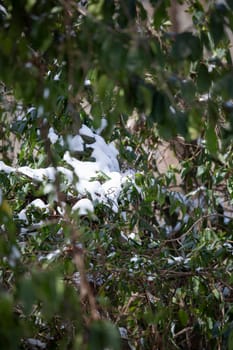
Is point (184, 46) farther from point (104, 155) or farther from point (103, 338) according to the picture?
point (104, 155)

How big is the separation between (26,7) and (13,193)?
1917 mm

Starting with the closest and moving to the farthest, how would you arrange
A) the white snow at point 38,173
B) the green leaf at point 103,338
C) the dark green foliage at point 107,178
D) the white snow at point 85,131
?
the green leaf at point 103,338
the dark green foliage at point 107,178
the white snow at point 38,173
the white snow at point 85,131

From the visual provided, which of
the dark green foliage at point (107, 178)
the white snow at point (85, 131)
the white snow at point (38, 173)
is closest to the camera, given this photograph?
the dark green foliage at point (107, 178)

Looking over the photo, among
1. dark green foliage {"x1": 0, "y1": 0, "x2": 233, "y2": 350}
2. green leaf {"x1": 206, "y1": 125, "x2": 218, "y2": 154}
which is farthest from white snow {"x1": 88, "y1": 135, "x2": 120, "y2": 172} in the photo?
green leaf {"x1": 206, "y1": 125, "x2": 218, "y2": 154}

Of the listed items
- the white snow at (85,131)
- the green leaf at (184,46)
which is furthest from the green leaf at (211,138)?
the white snow at (85,131)

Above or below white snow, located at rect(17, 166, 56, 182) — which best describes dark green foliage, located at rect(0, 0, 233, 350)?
below

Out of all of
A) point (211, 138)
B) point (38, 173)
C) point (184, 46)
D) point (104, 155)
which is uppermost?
point (104, 155)

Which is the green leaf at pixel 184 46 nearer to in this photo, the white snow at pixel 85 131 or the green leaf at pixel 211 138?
the green leaf at pixel 211 138

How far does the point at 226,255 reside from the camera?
3.46m

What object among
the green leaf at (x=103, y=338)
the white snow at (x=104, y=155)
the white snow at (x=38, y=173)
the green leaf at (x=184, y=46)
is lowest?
the green leaf at (x=103, y=338)

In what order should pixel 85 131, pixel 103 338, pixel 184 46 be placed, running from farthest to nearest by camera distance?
pixel 85 131, pixel 184 46, pixel 103 338

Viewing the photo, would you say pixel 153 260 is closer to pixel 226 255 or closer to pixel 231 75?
pixel 226 255

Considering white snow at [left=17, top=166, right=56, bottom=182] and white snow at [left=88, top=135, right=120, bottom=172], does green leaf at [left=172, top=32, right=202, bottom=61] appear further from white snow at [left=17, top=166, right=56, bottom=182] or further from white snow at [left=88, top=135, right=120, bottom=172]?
white snow at [left=88, top=135, right=120, bottom=172]

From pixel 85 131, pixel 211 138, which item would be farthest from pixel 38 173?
pixel 211 138
